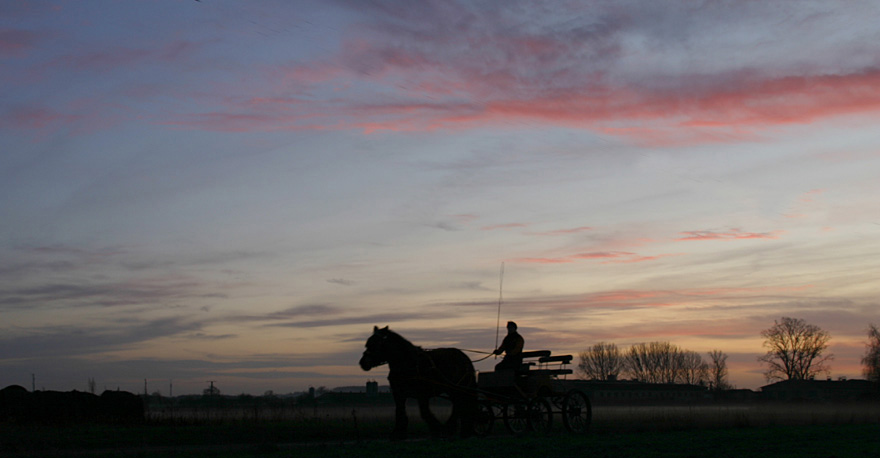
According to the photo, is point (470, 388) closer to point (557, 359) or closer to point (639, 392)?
point (557, 359)

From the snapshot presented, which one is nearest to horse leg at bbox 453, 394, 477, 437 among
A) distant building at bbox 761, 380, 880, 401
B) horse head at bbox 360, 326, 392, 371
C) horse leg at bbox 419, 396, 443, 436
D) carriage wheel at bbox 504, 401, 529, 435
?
horse leg at bbox 419, 396, 443, 436

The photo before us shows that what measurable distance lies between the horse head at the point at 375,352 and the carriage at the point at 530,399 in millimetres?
2628

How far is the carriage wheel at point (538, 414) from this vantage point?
20.0m

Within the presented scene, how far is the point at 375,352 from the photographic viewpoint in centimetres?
1886

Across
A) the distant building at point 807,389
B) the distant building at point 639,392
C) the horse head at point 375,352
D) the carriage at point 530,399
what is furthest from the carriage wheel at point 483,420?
the distant building at point 807,389

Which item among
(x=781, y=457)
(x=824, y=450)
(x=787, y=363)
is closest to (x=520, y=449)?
(x=781, y=457)

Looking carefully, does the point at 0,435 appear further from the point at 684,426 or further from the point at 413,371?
the point at 684,426

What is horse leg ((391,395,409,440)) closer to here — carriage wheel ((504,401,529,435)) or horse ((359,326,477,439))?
horse ((359,326,477,439))

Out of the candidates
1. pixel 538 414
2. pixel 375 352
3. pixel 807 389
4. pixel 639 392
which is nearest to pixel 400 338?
pixel 375 352

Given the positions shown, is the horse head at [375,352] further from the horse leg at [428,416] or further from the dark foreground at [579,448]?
the dark foreground at [579,448]

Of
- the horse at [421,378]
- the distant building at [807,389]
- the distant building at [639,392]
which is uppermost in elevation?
the horse at [421,378]

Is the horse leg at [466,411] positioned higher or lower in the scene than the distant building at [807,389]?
higher

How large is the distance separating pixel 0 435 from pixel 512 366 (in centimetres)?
1386

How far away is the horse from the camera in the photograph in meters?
18.7
